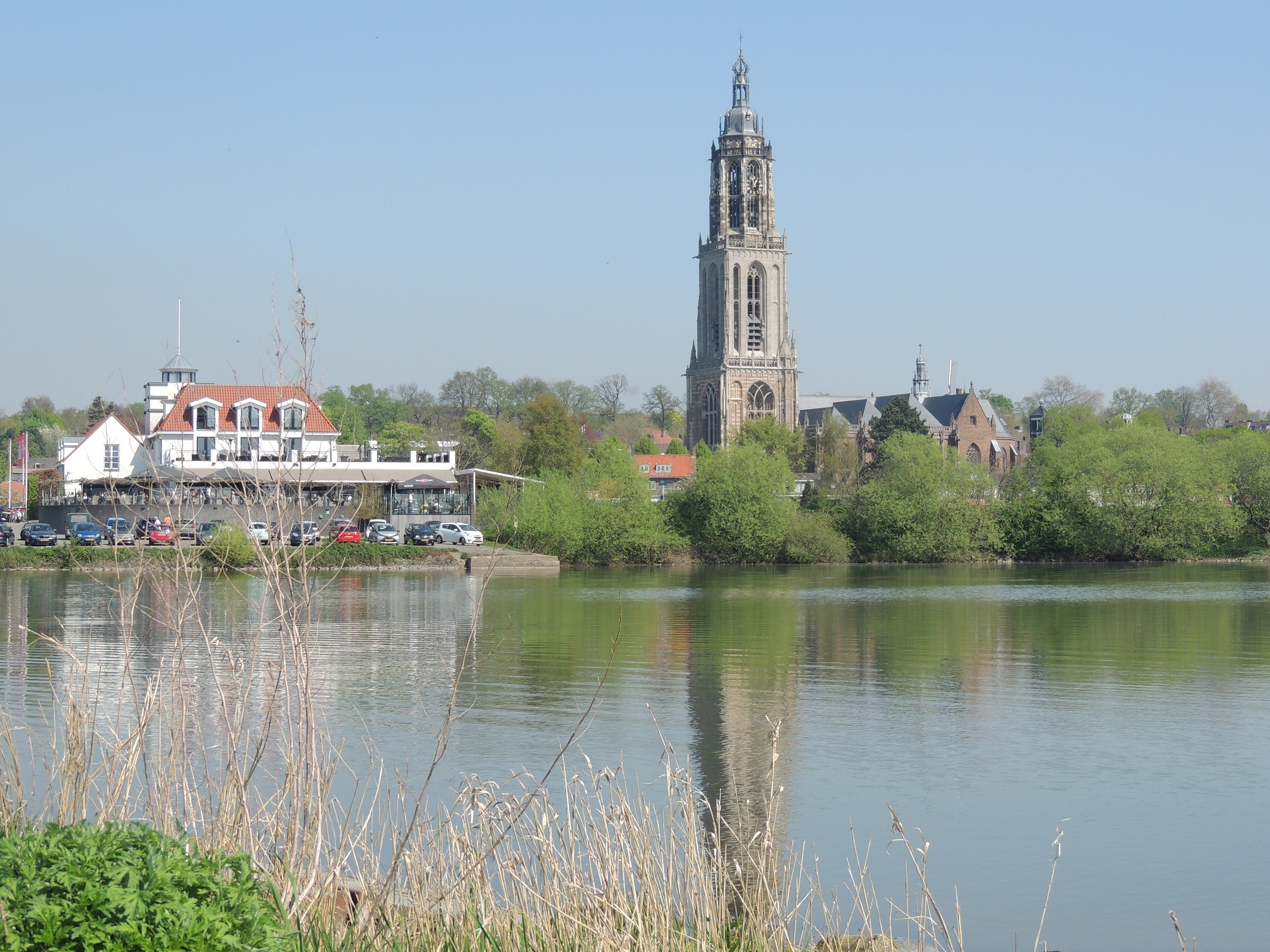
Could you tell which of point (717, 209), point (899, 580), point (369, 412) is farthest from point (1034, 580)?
point (369, 412)

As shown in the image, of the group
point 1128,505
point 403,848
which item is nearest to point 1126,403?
point 1128,505

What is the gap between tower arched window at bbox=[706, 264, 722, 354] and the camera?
13488 centimetres

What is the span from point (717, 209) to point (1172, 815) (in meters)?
125

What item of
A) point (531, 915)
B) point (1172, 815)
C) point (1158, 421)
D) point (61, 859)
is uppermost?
point (1158, 421)

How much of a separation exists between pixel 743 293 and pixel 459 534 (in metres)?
76.8

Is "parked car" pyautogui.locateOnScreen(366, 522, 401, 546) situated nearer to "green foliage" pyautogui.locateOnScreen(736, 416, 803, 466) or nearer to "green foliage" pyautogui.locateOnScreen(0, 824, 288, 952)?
"green foliage" pyautogui.locateOnScreen(736, 416, 803, 466)

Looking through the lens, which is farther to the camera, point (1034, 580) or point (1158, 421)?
point (1158, 421)

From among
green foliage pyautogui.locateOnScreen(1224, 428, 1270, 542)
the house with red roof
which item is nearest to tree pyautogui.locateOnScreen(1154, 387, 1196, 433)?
the house with red roof

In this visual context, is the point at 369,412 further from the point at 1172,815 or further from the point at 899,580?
the point at 1172,815

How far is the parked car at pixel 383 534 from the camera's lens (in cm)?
6062

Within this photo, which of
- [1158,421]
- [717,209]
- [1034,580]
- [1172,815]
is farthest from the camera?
[717,209]

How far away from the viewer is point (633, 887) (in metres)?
6.95

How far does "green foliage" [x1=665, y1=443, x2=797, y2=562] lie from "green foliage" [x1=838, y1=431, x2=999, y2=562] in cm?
472

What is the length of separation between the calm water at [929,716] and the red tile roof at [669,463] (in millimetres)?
87755
